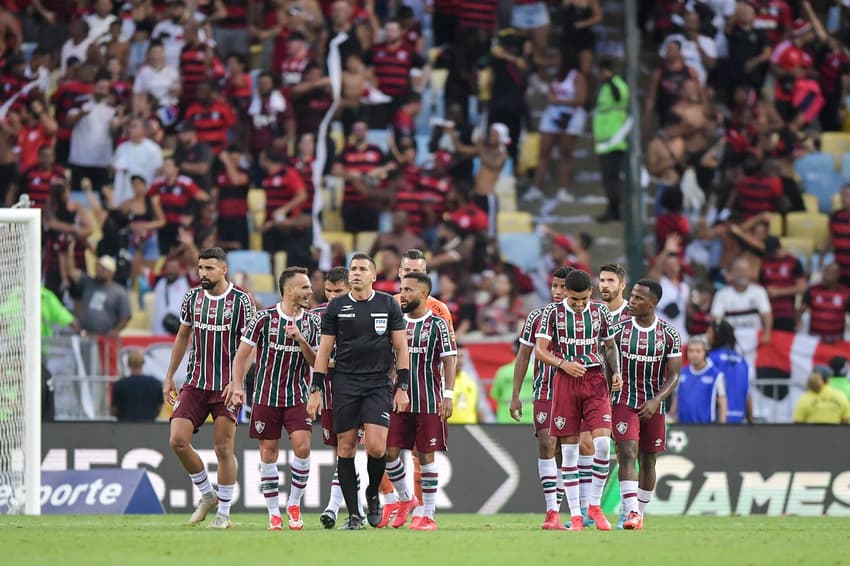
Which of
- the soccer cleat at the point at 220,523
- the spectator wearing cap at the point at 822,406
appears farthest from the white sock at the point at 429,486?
the spectator wearing cap at the point at 822,406

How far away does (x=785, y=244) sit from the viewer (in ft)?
79.0

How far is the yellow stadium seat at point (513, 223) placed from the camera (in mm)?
24281

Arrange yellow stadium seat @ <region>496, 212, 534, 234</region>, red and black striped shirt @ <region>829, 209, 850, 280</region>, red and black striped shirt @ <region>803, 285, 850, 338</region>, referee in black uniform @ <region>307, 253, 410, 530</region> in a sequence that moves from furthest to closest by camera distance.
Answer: yellow stadium seat @ <region>496, 212, 534, 234</region> < red and black striped shirt @ <region>829, 209, 850, 280</region> < red and black striped shirt @ <region>803, 285, 850, 338</region> < referee in black uniform @ <region>307, 253, 410, 530</region>

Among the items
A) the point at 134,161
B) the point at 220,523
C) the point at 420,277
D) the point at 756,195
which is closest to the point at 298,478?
the point at 220,523

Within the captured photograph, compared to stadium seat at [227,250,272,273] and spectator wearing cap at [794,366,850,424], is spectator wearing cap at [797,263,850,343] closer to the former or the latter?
spectator wearing cap at [794,366,850,424]

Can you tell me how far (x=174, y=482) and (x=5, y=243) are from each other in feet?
11.3

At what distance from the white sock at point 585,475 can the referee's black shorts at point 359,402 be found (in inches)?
74.1

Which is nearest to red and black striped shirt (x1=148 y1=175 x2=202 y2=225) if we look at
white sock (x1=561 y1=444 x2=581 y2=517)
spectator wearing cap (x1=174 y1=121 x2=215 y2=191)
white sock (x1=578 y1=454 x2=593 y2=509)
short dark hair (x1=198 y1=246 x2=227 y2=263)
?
spectator wearing cap (x1=174 y1=121 x2=215 y2=191)

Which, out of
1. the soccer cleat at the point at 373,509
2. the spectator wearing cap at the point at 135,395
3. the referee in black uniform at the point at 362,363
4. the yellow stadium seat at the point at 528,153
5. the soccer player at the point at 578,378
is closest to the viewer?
the referee in black uniform at the point at 362,363

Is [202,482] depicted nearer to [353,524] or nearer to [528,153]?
[353,524]

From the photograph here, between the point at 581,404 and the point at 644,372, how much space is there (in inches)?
29.9

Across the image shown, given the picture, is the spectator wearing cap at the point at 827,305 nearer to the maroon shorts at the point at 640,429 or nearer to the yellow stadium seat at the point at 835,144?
the yellow stadium seat at the point at 835,144

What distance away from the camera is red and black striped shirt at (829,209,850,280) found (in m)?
23.4

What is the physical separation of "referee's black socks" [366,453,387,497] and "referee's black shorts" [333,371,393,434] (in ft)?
0.96
